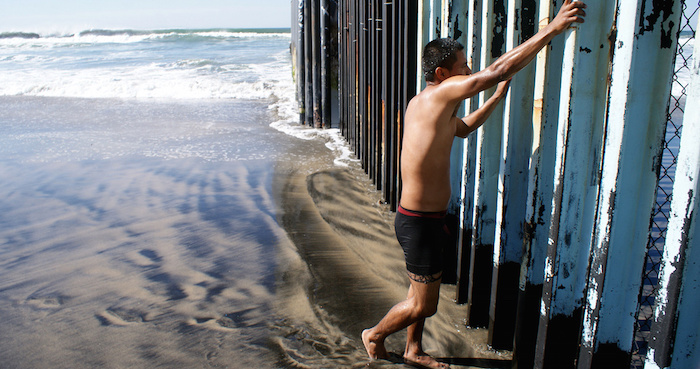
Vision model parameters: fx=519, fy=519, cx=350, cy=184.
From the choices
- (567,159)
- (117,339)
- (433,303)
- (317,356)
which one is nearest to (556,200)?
(567,159)

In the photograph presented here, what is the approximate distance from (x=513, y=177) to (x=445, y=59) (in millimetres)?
694

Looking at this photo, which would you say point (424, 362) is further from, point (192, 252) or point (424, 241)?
point (192, 252)

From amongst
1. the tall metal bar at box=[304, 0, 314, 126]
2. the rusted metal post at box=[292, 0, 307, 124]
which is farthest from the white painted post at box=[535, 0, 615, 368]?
the rusted metal post at box=[292, 0, 307, 124]

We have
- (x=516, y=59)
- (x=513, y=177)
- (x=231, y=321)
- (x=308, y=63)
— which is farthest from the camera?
(x=308, y=63)

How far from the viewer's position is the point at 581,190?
216 centimetres

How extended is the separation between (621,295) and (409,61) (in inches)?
103

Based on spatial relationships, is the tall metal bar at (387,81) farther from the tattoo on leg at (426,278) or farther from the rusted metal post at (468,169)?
the tattoo on leg at (426,278)

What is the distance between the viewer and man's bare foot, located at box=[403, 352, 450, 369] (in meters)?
2.85

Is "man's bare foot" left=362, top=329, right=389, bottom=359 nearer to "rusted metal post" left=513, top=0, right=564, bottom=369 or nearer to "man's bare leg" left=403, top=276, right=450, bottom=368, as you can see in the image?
"man's bare leg" left=403, top=276, right=450, bottom=368

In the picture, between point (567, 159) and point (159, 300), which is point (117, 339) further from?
point (567, 159)

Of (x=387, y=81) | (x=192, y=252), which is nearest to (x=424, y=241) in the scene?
(x=192, y=252)

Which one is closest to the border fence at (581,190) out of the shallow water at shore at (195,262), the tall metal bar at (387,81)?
the shallow water at shore at (195,262)

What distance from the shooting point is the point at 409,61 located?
4.19 metres

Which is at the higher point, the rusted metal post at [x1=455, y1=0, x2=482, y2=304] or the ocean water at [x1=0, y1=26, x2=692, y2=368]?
the rusted metal post at [x1=455, y1=0, x2=482, y2=304]
